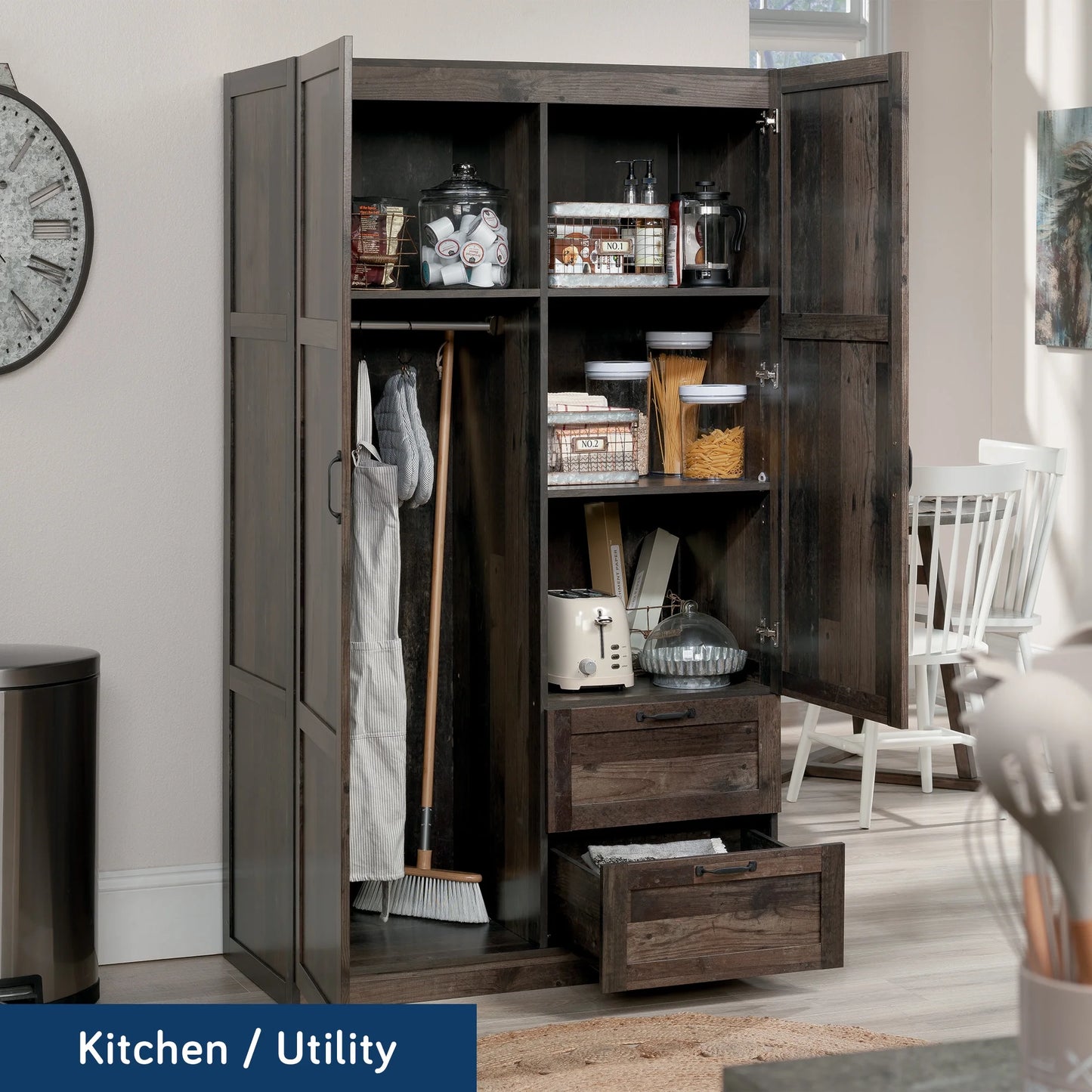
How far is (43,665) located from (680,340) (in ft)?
4.81

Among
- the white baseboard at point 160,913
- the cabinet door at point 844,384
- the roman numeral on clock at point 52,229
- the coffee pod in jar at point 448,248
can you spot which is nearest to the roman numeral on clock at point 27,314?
the roman numeral on clock at point 52,229

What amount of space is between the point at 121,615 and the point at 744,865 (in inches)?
55.3

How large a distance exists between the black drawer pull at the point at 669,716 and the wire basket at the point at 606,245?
880mm

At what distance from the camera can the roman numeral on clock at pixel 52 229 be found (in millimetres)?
3066

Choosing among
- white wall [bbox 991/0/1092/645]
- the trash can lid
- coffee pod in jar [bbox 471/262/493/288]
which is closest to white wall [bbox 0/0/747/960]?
the trash can lid

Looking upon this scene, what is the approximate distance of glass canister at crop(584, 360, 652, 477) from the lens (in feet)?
10.6

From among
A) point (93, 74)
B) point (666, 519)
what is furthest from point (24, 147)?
point (666, 519)

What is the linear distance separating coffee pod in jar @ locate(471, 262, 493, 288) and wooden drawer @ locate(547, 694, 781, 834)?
87 centimetres

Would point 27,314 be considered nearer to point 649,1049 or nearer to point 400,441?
point 400,441

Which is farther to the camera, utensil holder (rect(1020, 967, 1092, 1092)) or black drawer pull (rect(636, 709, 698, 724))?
black drawer pull (rect(636, 709, 698, 724))

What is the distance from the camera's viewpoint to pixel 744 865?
291 cm

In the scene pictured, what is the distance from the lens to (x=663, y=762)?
3107 mm

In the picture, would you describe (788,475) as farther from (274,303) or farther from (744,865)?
(274,303)

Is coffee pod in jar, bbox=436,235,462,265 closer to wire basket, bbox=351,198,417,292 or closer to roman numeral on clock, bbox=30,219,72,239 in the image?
wire basket, bbox=351,198,417,292
